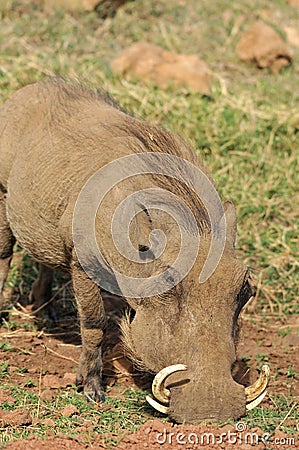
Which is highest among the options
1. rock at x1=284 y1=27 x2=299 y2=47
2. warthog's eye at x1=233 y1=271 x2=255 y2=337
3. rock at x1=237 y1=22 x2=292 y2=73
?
warthog's eye at x1=233 y1=271 x2=255 y2=337

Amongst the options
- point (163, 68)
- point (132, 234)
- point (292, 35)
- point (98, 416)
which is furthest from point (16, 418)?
point (292, 35)

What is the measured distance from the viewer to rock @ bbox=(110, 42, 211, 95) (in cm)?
763

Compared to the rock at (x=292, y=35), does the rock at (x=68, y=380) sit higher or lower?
higher

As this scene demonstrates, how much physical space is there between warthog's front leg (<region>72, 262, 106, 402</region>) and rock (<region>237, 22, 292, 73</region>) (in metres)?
5.32

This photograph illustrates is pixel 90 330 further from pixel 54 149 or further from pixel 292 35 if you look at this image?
pixel 292 35

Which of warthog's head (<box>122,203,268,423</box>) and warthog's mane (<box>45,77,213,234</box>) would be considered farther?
warthog's mane (<box>45,77,213,234</box>)

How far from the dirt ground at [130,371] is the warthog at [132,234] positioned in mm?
102

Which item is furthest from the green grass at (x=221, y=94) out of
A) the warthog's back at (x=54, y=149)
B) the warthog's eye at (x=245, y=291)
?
the warthog's eye at (x=245, y=291)

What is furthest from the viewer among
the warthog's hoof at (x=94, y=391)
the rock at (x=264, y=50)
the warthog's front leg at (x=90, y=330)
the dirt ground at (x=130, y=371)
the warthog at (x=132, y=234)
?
the rock at (x=264, y=50)

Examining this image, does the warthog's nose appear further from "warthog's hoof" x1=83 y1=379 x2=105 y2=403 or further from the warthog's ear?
"warthog's hoof" x1=83 y1=379 x2=105 y2=403

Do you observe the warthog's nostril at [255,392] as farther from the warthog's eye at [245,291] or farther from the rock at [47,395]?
the rock at [47,395]

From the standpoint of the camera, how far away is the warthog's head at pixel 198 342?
3.19 metres

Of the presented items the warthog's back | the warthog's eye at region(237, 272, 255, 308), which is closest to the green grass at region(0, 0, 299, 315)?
the warthog's back

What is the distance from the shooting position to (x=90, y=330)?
13.3 ft
